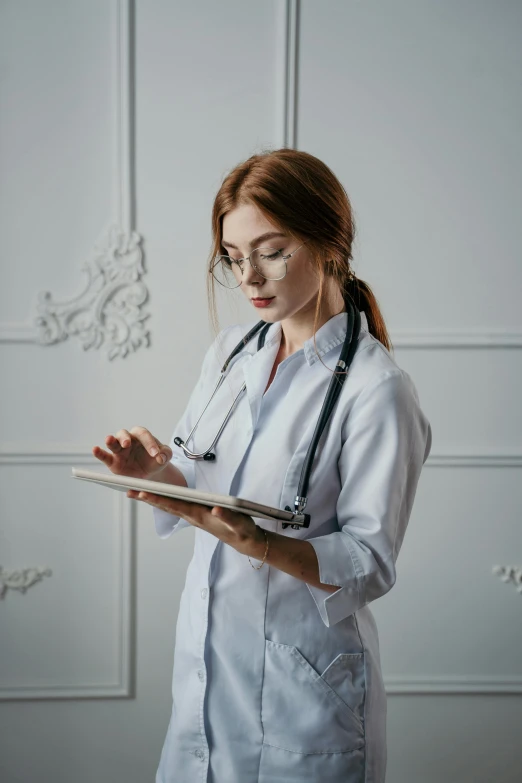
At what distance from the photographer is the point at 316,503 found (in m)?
1.16

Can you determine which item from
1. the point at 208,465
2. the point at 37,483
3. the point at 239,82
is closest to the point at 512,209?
the point at 239,82

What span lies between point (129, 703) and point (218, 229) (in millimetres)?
1609

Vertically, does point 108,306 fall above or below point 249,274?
below

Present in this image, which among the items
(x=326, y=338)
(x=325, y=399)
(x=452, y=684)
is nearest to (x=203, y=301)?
(x=326, y=338)

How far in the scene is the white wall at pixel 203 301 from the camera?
2.08 m

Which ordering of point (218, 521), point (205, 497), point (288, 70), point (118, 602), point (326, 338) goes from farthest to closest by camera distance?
point (118, 602) < point (288, 70) < point (326, 338) < point (218, 521) < point (205, 497)

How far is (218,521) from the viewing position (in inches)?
38.8

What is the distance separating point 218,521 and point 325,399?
292 millimetres

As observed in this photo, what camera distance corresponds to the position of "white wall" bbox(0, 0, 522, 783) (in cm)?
208

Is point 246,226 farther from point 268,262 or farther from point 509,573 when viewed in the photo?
point 509,573

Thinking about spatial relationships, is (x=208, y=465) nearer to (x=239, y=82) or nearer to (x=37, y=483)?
(x=37, y=483)

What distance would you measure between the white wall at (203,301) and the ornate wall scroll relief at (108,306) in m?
0.02

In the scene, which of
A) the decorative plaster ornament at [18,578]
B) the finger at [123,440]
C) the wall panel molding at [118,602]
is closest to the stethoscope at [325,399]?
the finger at [123,440]

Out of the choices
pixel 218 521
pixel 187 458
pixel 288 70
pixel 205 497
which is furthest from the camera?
pixel 288 70
